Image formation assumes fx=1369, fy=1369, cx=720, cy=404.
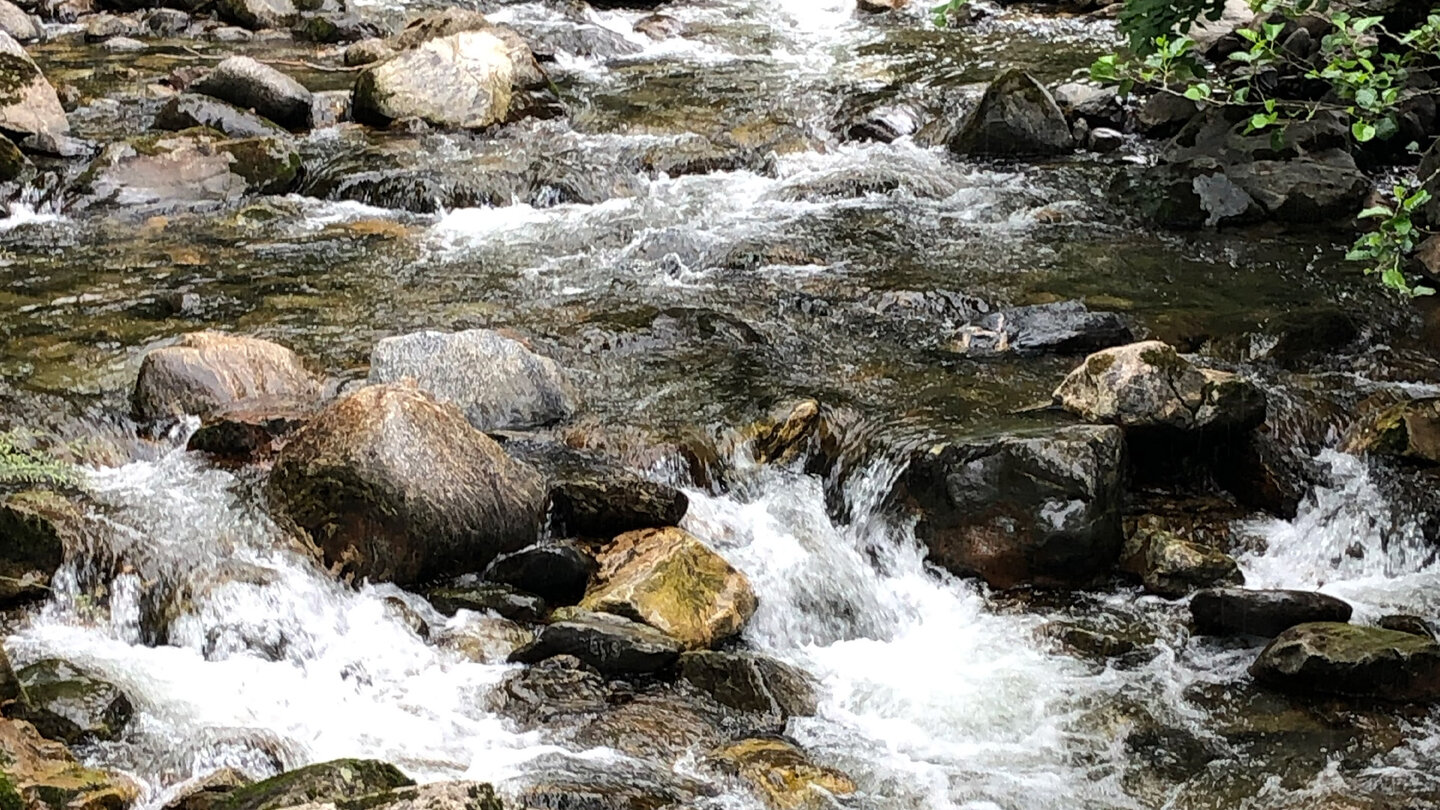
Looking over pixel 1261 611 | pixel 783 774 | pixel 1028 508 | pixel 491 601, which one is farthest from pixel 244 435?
pixel 1261 611

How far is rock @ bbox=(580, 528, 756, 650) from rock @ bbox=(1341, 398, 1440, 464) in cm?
378

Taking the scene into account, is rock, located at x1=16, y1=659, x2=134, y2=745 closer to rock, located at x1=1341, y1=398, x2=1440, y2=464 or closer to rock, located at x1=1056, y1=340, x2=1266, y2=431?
rock, located at x1=1056, y1=340, x2=1266, y2=431

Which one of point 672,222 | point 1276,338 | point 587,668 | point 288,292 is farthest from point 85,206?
point 1276,338

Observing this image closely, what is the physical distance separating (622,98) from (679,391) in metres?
7.60

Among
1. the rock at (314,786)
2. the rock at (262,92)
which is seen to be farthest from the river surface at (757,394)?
the rock at (314,786)

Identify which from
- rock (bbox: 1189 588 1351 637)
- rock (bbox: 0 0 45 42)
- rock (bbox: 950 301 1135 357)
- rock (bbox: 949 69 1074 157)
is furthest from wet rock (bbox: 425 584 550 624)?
rock (bbox: 0 0 45 42)

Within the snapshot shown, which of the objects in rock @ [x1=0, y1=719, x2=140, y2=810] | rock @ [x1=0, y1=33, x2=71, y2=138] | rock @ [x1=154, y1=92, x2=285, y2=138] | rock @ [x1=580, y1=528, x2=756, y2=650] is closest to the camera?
rock @ [x1=0, y1=719, x2=140, y2=810]

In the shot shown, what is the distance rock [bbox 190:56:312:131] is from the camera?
1348 cm

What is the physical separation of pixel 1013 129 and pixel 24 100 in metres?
9.16

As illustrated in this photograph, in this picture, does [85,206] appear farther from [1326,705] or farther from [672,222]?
[1326,705]

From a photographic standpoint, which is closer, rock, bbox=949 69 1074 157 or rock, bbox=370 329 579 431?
rock, bbox=370 329 579 431

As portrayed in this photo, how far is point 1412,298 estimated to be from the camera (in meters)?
9.62

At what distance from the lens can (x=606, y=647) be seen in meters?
5.89

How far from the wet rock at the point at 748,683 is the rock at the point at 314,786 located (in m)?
1.66
